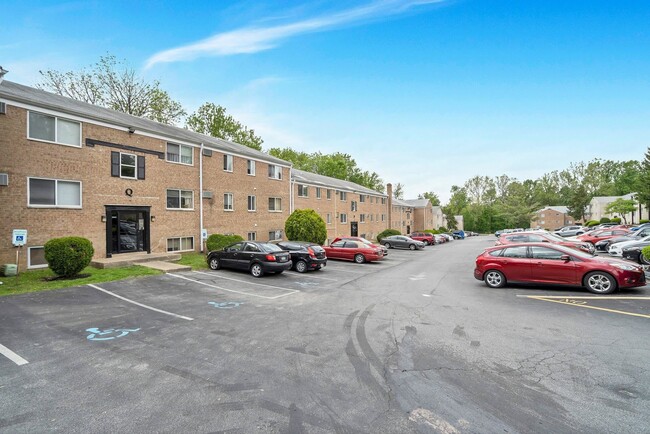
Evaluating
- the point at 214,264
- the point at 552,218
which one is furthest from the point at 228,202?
the point at 552,218

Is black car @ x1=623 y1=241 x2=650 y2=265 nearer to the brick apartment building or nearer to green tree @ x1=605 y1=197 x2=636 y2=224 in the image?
the brick apartment building

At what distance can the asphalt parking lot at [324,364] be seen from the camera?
11.7 ft

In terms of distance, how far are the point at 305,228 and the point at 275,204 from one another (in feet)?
13.5

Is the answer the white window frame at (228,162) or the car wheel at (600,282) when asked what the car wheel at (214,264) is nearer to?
the white window frame at (228,162)

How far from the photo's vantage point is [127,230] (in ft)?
53.7

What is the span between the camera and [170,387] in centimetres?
426

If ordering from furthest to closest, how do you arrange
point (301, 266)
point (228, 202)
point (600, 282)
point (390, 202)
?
point (390, 202)
point (228, 202)
point (301, 266)
point (600, 282)

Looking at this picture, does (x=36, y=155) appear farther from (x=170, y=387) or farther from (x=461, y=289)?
(x=461, y=289)

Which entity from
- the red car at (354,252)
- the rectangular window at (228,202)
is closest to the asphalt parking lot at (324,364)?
the red car at (354,252)

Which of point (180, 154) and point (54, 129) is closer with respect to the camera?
point (54, 129)

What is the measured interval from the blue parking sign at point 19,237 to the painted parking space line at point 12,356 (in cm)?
820

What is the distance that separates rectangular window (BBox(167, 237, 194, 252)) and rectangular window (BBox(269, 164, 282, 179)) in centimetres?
915

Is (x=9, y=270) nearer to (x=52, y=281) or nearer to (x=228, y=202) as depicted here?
(x=52, y=281)

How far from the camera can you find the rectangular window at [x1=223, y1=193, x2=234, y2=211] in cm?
2184
